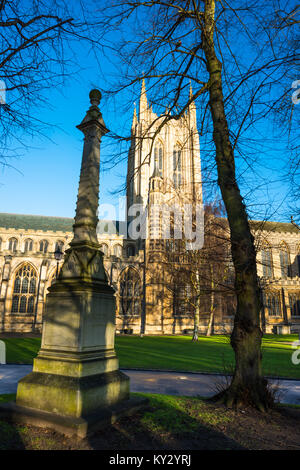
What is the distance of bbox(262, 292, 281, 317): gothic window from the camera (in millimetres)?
38253

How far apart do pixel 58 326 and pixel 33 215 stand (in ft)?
162

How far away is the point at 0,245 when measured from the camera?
1580 inches

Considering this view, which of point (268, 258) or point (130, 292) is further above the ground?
point (268, 258)

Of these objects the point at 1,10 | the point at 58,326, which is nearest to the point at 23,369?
the point at 58,326

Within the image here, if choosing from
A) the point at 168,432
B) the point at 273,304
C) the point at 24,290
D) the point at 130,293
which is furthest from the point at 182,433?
the point at 273,304

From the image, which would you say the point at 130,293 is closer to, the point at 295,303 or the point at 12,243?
the point at 12,243

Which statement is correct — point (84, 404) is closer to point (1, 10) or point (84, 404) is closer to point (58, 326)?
point (58, 326)

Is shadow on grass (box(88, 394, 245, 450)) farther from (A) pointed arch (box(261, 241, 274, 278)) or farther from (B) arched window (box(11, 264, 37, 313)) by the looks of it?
(B) arched window (box(11, 264, 37, 313))

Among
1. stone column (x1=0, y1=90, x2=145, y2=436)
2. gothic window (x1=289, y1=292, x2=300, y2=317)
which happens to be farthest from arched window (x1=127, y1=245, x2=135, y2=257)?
stone column (x1=0, y1=90, x2=145, y2=436)

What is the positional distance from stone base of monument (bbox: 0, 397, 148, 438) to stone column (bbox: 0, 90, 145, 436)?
0.03ft

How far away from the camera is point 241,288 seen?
4672 mm

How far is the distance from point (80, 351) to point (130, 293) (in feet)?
103

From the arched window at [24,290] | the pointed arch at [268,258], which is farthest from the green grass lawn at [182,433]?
the arched window at [24,290]

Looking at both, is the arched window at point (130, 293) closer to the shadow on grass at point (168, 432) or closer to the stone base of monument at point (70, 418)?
the shadow on grass at point (168, 432)
